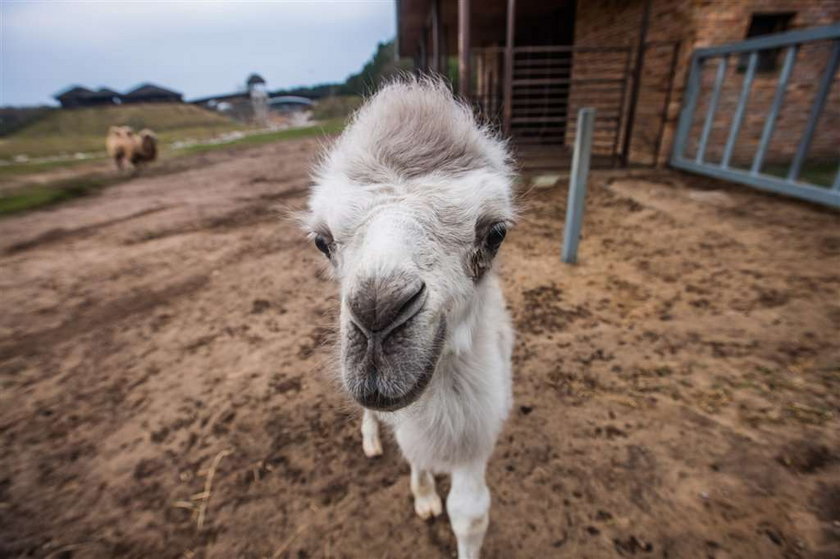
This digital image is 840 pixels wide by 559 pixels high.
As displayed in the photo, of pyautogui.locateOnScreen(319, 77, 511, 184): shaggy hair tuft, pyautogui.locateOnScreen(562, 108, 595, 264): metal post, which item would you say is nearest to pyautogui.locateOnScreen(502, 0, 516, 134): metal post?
pyautogui.locateOnScreen(562, 108, 595, 264): metal post

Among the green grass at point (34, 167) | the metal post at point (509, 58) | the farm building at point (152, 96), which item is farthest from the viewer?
the farm building at point (152, 96)

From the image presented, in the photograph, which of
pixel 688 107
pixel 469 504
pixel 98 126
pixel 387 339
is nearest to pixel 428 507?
pixel 469 504

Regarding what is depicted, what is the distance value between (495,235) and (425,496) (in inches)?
56.8

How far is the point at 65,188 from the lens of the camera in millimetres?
10523

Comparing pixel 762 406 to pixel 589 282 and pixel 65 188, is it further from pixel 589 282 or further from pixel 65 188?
pixel 65 188

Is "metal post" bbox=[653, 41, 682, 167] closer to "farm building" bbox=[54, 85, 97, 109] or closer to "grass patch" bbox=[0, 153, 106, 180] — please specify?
"grass patch" bbox=[0, 153, 106, 180]

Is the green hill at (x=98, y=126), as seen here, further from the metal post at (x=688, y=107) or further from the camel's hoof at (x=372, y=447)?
the metal post at (x=688, y=107)

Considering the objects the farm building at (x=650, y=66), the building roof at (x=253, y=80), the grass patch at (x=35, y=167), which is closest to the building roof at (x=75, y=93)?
the building roof at (x=253, y=80)

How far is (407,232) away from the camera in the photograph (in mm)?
1169

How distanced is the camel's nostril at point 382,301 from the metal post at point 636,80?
Answer: 28.0 ft

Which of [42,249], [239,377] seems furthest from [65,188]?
[239,377]

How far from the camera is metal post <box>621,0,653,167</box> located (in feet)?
23.5

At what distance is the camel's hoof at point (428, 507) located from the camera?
2045mm

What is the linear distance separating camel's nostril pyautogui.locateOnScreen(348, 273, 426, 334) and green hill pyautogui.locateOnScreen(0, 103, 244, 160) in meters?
20.9
